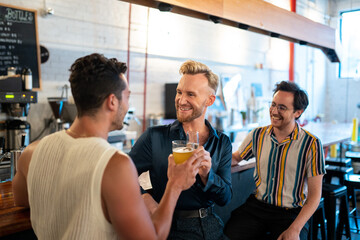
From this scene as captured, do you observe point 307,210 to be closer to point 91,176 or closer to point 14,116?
point 91,176

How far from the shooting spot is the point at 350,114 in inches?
384

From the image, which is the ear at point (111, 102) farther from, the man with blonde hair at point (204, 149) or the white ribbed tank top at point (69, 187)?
the man with blonde hair at point (204, 149)

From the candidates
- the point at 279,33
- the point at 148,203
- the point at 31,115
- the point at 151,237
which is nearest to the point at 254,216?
the point at 148,203

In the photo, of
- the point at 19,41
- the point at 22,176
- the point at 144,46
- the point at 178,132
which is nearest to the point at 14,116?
the point at 19,41

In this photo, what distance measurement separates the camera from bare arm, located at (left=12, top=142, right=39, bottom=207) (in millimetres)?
1298

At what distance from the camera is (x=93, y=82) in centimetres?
119

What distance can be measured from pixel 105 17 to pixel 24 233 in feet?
13.1

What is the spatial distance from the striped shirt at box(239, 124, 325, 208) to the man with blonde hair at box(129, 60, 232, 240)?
51cm

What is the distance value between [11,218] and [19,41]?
10.3ft

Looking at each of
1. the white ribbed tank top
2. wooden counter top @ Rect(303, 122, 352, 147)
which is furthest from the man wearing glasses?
wooden counter top @ Rect(303, 122, 352, 147)

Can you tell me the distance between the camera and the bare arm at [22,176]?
130 centimetres

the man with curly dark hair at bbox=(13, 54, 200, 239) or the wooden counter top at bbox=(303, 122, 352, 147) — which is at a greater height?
the man with curly dark hair at bbox=(13, 54, 200, 239)

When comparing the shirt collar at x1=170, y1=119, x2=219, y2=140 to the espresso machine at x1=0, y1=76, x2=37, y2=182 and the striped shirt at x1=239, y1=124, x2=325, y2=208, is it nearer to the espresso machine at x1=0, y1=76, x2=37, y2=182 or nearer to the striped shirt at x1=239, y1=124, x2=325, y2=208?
the striped shirt at x1=239, y1=124, x2=325, y2=208

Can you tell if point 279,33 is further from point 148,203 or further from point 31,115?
point 31,115
